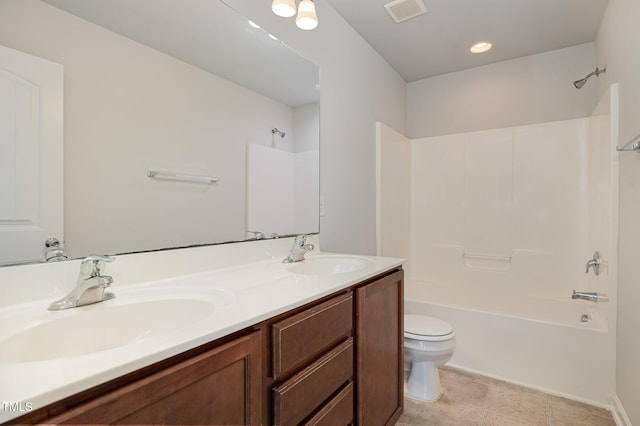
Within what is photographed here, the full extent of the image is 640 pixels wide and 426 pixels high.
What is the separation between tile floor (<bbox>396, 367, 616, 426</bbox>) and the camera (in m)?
1.71

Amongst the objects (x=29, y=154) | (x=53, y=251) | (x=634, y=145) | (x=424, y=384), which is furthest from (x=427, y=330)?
(x=29, y=154)

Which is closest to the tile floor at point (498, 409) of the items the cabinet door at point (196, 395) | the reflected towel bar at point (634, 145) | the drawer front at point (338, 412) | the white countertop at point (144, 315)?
the drawer front at point (338, 412)

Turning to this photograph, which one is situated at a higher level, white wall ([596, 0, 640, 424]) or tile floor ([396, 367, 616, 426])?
white wall ([596, 0, 640, 424])

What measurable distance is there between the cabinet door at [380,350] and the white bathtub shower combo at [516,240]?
90 cm

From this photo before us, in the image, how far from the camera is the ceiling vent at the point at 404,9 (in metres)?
1.92

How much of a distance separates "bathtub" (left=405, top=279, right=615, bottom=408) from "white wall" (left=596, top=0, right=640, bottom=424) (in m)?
0.12

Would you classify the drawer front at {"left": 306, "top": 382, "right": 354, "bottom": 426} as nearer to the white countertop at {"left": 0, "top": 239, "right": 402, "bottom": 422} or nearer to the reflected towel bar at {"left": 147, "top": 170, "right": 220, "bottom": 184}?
the white countertop at {"left": 0, "top": 239, "right": 402, "bottom": 422}

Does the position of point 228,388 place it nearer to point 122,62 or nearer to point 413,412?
point 122,62

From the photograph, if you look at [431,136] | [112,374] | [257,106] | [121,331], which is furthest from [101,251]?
[431,136]

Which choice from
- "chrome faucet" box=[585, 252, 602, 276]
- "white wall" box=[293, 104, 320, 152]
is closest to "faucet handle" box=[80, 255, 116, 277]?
"white wall" box=[293, 104, 320, 152]

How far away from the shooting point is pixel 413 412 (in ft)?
5.92

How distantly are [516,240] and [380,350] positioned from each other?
198 centimetres

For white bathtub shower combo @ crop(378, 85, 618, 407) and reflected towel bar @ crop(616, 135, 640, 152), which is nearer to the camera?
reflected towel bar @ crop(616, 135, 640, 152)

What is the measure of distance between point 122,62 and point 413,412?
2237mm
